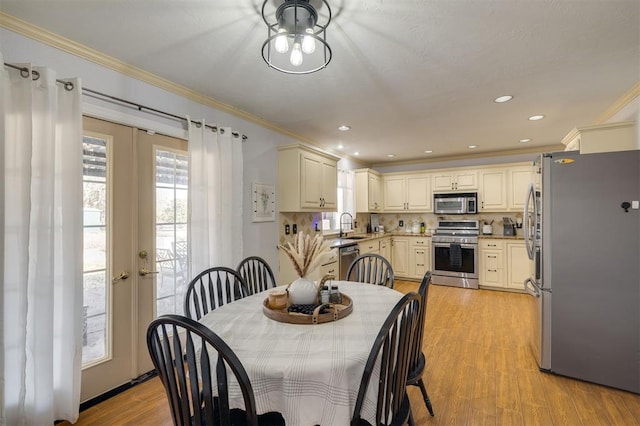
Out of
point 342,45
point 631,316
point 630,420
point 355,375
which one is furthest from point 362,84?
point 630,420

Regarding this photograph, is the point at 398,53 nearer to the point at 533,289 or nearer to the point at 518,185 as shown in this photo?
the point at 533,289

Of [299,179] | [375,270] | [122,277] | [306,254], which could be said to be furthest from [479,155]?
[122,277]

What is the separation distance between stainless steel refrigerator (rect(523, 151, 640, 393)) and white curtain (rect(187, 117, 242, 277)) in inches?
109

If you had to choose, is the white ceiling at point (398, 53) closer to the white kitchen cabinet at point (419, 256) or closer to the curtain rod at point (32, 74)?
the curtain rod at point (32, 74)

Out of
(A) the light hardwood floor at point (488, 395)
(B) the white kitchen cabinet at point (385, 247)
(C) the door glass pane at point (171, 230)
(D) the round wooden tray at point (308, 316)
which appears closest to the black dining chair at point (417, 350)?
(D) the round wooden tray at point (308, 316)

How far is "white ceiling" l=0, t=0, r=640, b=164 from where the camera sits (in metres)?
1.63

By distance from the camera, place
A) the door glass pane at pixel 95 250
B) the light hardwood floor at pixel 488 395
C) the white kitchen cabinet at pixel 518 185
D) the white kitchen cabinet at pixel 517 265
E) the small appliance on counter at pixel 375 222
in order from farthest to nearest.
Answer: the small appliance on counter at pixel 375 222
the white kitchen cabinet at pixel 518 185
the white kitchen cabinet at pixel 517 265
the door glass pane at pixel 95 250
the light hardwood floor at pixel 488 395

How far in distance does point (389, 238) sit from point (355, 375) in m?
4.95

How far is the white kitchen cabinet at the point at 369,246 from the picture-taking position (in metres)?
4.90

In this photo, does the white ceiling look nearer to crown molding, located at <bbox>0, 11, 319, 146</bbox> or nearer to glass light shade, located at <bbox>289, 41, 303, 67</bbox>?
crown molding, located at <bbox>0, 11, 319, 146</bbox>

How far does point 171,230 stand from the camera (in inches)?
102

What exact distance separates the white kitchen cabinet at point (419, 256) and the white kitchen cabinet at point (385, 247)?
1.39 ft

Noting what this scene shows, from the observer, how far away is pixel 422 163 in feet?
20.3

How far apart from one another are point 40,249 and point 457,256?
5426 mm
